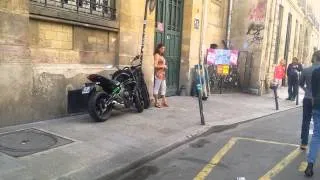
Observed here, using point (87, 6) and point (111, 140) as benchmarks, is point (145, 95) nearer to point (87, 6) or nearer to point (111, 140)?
point (87, 6)

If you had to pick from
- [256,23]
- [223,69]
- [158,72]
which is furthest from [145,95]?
[256,23]

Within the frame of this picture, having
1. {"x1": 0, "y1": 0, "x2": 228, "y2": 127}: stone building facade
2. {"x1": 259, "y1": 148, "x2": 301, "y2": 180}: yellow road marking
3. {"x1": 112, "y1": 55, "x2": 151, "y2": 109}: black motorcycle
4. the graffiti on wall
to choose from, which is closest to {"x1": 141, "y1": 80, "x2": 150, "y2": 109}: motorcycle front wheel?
{"x1": 112, "y1": 55, "x2": 151, "y2": 109}: black motorcycle

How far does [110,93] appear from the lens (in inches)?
313

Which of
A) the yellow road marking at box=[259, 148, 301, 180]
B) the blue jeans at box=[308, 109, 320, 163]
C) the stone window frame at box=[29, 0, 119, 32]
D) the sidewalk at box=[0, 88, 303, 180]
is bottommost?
the yellow road marking at box=[259, 148, 301, 180]

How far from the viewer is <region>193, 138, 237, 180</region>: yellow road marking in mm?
5266

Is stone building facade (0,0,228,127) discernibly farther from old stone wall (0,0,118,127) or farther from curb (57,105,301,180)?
curb (57,105,301,180)

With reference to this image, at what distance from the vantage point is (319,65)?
5.99 meters

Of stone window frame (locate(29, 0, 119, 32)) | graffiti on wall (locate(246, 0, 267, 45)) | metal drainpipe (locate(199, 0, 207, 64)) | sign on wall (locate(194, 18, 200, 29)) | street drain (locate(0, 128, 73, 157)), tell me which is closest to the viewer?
street drain (locate(0, 128, 73, 157))

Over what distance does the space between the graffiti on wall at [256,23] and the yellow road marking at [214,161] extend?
951 cm

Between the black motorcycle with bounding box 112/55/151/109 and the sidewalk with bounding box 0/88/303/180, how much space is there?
30cm

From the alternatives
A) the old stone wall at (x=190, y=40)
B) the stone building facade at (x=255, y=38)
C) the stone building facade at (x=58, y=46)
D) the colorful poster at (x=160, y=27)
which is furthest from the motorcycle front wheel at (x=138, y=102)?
the stone building facade at (x=255, y=38)

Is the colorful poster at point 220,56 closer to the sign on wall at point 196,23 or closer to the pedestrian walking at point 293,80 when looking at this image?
the sign on wall at point 196,23

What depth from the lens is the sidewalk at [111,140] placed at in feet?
16.1

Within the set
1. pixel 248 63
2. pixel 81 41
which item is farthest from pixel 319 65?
pixel 248 63
